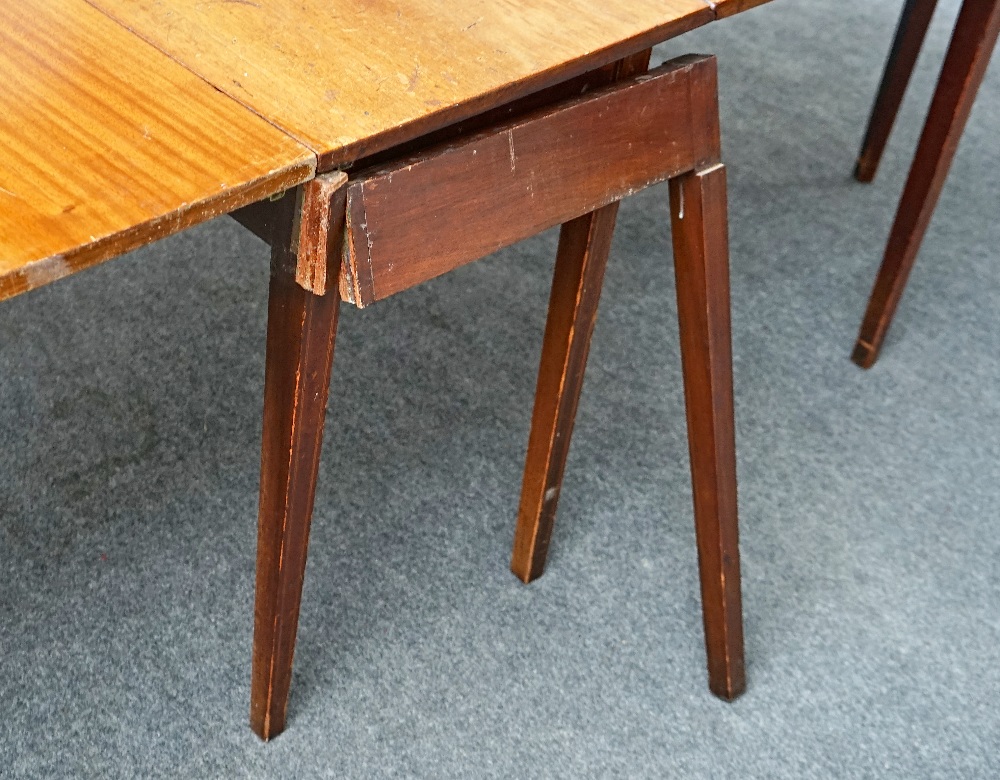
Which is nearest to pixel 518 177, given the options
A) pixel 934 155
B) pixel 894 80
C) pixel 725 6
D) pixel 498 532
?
pixel 725 6

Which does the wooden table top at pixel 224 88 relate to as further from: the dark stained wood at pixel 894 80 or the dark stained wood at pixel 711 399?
the dark stained wood at pixel 894 80

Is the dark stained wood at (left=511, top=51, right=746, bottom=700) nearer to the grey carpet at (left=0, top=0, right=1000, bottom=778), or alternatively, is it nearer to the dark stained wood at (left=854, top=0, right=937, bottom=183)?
the grey carpet at (left=0, top=0, right=1000, bottom=778)

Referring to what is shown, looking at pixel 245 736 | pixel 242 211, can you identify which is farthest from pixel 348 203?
pixel 245 736

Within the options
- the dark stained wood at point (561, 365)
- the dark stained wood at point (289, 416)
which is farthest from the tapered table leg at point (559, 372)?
the dark stained wood at point (289, 416)

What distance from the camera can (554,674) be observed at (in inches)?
41.3

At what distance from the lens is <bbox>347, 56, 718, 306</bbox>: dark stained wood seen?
0.64m

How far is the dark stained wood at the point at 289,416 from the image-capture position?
629 millimetres

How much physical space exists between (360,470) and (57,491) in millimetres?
289

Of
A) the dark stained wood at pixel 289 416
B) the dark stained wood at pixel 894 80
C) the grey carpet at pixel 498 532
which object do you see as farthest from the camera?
the dark stained wood at pixel 894 80

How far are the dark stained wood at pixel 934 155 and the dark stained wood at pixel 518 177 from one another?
516 mm

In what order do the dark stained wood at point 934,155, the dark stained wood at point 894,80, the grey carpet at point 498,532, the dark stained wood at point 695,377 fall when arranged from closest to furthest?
the dark stained wood at point 695,377 → the grey carpet at point 498,532 → the dark stained wood at point 934,155 → the dark stained wood at point 894,80

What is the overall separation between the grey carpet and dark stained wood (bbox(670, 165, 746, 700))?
7 centimetres

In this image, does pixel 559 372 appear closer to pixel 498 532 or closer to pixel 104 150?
pixel 498 532

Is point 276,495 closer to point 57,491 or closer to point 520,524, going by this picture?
point 520,524
